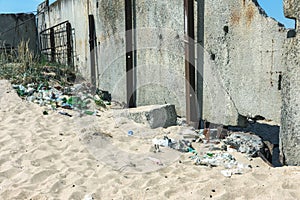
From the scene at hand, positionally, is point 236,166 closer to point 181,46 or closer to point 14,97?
point 181,46

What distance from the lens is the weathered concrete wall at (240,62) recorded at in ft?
9.39

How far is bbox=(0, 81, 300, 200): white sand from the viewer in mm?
2326

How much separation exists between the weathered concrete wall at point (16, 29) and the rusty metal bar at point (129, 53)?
8345mm

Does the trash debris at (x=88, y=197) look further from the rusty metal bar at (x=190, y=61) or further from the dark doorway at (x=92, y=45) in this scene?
Result: the dark doorway at (x=92, y=45)

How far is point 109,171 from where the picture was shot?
282 cm

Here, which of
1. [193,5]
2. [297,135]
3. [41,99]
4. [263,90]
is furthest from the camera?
[41,99]

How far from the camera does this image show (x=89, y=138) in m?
3.66

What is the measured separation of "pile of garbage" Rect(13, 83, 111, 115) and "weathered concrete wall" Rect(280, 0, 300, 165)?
3.01 m

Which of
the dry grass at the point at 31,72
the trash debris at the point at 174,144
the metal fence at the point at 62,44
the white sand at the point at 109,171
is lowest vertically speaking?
the white sand at the point at 109,171

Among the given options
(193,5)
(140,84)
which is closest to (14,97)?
(140,84)

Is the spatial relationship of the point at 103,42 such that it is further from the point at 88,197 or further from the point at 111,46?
the point at 88,197

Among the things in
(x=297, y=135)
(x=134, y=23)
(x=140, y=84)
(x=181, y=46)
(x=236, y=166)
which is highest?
(x=134, y=23)

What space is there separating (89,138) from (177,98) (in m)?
1.21

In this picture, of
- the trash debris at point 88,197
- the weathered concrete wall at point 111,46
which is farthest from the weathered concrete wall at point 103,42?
the trash debris at point 88,197
